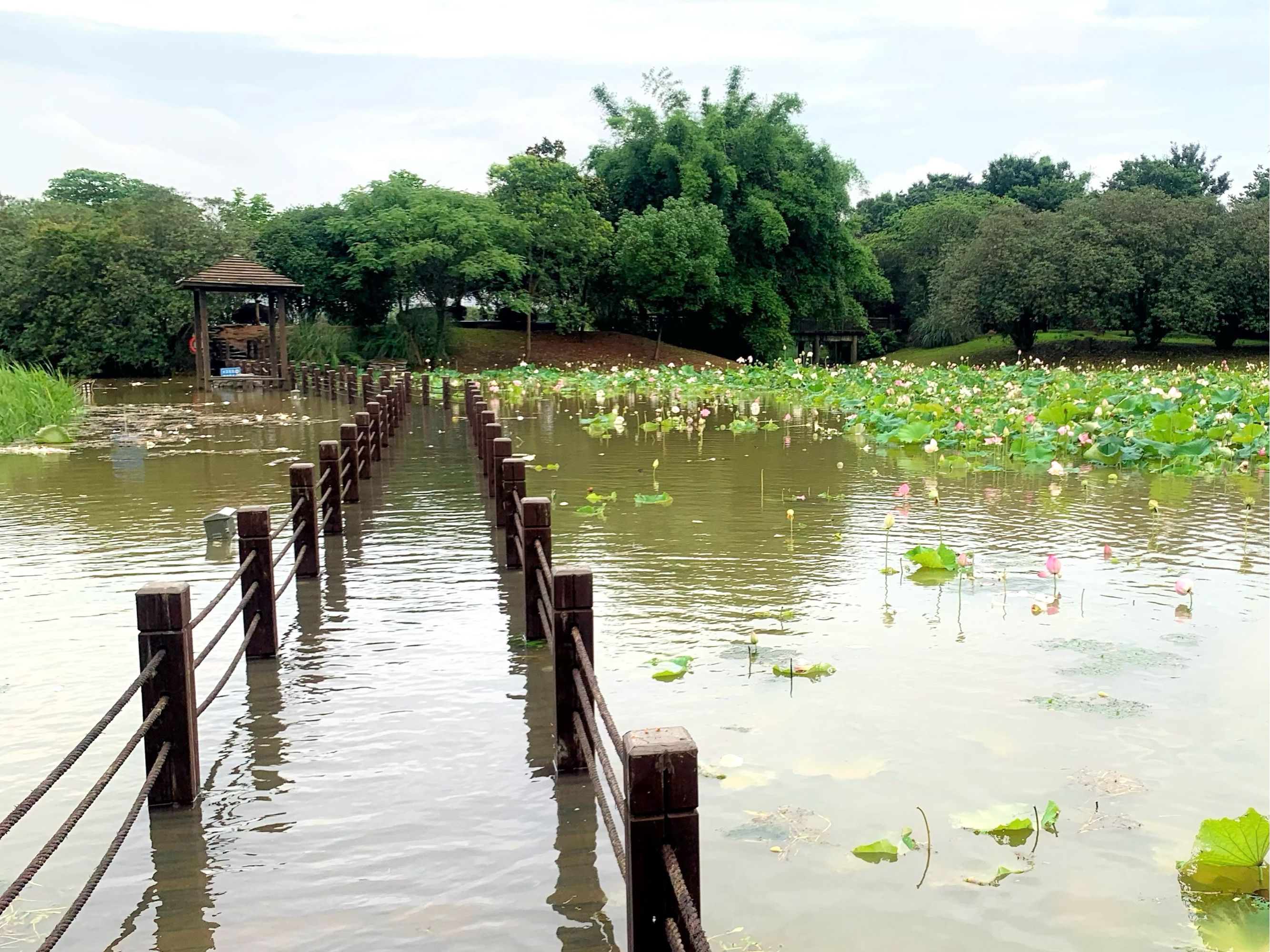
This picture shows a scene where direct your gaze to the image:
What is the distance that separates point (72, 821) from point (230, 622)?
2192 mm

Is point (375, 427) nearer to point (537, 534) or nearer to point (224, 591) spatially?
point (537, 534)

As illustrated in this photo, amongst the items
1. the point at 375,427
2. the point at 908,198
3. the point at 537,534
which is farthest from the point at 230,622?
the point at 908,198

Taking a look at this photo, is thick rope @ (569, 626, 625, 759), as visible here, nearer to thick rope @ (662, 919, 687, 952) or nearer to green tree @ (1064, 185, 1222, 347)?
thick rope @ (662, 919, 687, 952)

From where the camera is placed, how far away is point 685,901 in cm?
239

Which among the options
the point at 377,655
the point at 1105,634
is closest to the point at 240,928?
the point at 377,655

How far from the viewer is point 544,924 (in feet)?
11.7

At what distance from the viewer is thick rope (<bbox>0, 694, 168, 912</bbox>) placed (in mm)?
2764

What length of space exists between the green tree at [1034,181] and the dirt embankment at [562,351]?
23.2m

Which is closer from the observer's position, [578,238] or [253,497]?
[253,497]

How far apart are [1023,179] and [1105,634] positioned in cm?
6016

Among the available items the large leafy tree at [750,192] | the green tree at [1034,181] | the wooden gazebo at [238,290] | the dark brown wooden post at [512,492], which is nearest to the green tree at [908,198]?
the green tree at [1034,181]

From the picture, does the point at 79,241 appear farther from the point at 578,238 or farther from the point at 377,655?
the point at 377,655

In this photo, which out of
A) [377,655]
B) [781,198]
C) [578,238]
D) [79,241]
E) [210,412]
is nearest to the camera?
[377,655]

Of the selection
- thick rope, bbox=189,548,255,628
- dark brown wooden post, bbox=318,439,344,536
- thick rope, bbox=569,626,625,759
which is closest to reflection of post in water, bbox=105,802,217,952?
thick rope, bbox=189,548,255,628
